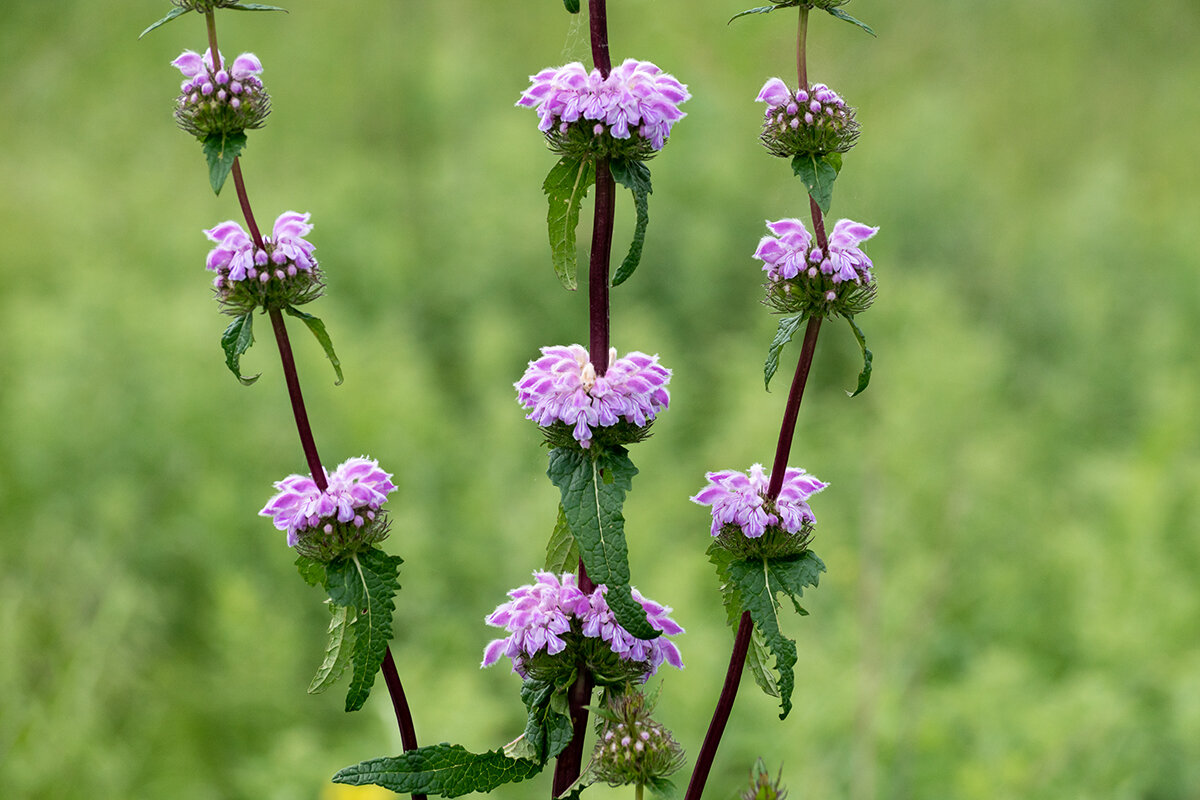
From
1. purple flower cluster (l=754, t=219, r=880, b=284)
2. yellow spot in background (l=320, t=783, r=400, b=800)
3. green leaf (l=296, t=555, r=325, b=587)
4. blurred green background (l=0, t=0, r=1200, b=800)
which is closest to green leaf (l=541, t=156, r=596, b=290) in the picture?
purple flower cluster (l=754, t=219, r=880, b=284)

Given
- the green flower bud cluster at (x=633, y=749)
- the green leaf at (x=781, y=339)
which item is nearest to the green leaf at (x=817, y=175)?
the green leaf at (x=781, y=339)

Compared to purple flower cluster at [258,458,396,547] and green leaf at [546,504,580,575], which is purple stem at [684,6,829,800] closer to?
green leaf at [546,504,580,575]

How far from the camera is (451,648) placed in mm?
3209

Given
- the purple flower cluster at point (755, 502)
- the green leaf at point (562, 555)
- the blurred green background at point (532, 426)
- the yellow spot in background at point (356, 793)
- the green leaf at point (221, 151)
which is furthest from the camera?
the blurred green background at point (532, 426)

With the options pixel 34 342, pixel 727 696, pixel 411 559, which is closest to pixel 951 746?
pixel 411 559

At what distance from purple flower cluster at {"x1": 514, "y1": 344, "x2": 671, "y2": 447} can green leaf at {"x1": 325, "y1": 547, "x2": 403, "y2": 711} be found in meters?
A: 0.23

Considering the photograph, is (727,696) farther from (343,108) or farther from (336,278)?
(343,108)

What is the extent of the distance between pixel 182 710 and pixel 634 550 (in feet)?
4.32

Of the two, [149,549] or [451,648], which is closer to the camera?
[451,648]

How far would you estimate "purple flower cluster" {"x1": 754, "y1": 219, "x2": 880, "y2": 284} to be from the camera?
126 centimetres

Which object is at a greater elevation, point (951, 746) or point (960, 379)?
point (960, 379)

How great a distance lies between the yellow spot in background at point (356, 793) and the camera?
231 cm

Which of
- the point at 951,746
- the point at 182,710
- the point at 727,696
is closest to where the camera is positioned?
the point at 727,696

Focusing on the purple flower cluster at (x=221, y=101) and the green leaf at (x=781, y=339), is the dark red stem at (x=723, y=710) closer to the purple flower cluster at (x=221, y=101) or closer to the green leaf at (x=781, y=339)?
the green leaf at (x=781, y=339)
